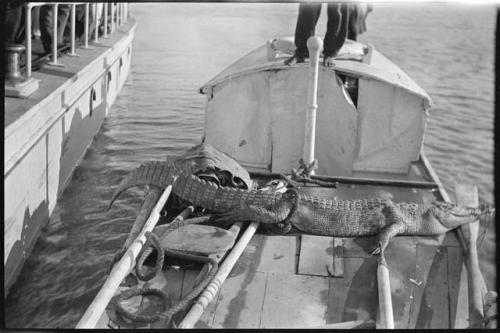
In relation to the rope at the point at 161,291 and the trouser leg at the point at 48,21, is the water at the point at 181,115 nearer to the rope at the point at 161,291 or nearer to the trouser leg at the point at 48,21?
the rope at the point at 161,291

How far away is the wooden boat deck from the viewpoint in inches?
178

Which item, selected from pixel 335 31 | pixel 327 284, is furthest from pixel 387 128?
pixel 327 284

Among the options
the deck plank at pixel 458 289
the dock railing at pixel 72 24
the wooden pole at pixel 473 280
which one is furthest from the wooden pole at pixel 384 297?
the dock railing at pixel 72 24

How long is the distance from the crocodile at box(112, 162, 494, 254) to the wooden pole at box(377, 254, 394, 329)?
0.59m

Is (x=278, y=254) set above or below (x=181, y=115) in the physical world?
above

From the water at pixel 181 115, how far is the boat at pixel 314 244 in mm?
1477

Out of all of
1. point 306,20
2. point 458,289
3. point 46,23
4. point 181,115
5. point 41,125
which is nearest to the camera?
point 458,289

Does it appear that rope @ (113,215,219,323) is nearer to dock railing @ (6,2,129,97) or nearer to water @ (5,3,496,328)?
water @ (5,3,496,328)

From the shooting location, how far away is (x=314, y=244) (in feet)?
18.2

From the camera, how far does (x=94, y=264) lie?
22.6 ft

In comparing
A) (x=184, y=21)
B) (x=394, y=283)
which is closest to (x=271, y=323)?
(x=394, y=283)

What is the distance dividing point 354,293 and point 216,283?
1.15 m

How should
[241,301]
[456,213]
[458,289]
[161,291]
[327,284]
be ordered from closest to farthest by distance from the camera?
[161,291], [241,301], [327,284], [458,289], [456,213]

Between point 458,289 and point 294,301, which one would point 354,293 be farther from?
point 458,289
